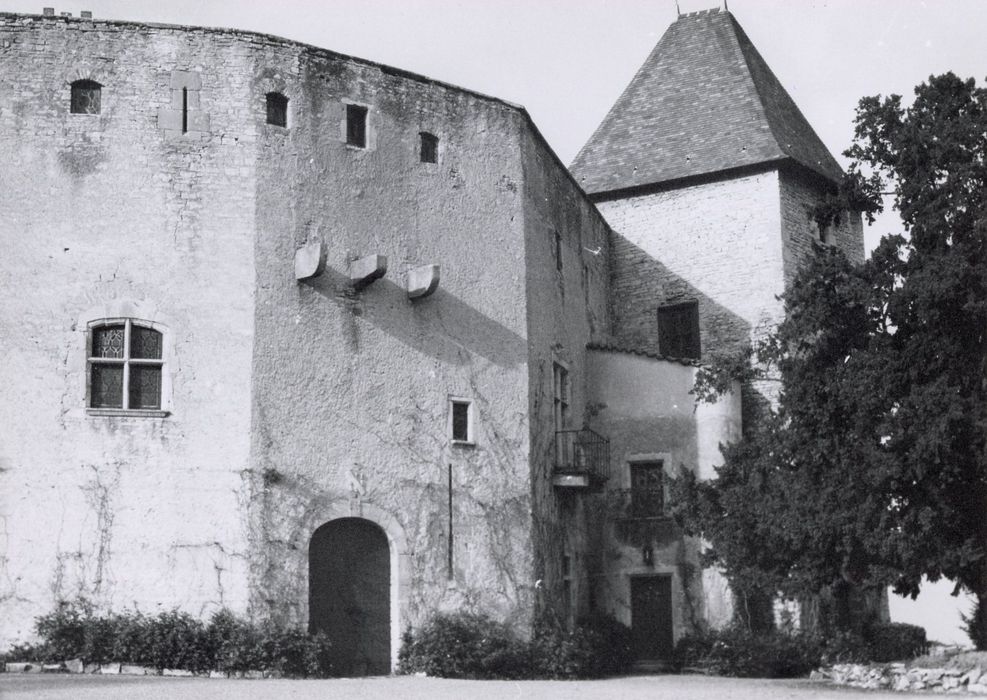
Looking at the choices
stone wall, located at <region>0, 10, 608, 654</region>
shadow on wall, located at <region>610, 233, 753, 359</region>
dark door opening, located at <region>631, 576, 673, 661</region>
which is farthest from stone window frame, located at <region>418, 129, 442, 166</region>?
dark door opening, located at <region>631, 576, 673, 661</region>

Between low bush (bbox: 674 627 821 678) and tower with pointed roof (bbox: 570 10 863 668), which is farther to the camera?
tower with pointed roof (bbox: 570 10 863 668)

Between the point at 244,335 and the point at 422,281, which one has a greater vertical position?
the point at 422,281

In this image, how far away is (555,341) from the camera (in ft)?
84.4

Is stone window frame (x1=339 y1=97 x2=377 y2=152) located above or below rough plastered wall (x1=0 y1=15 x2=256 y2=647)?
above

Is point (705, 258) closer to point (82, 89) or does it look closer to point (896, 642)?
point (896, 642)

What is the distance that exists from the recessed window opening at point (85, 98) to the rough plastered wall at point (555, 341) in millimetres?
7204

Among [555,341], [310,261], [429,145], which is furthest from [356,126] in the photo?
[555,341]

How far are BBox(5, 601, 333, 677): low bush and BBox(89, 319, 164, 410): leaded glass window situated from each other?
292 centimetres

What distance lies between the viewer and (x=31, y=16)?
69.7ft

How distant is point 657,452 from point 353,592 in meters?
7.71

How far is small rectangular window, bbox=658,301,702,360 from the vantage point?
101ft

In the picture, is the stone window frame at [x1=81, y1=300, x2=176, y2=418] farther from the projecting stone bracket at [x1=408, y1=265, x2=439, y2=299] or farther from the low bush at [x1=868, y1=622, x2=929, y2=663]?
the low bush at [x1=868, y1=622, x2=929, y2=663]

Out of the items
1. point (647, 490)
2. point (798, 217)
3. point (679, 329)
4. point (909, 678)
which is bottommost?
point (909, 678)

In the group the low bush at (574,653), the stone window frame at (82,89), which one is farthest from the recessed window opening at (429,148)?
the low bush at (574,653)
